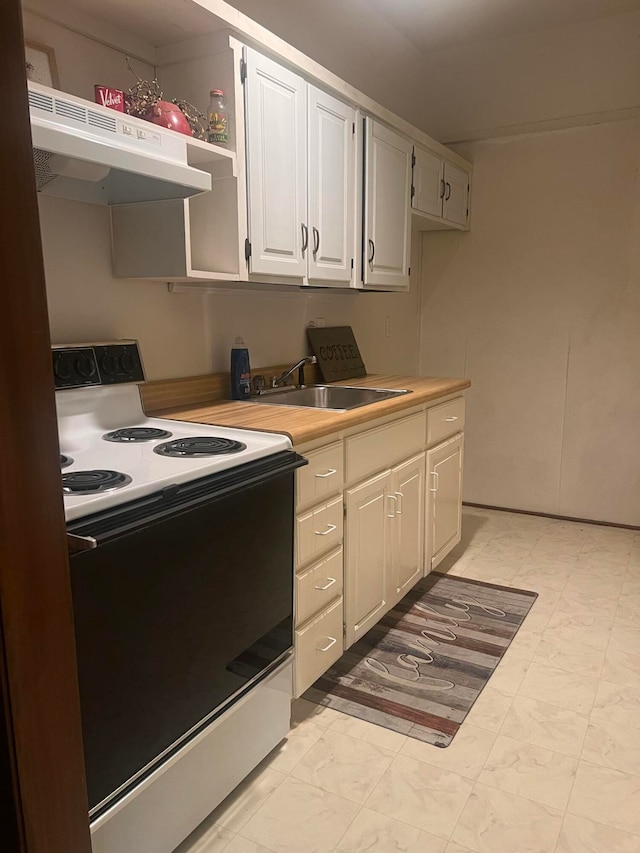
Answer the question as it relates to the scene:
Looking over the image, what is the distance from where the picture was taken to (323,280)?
2.44 meters

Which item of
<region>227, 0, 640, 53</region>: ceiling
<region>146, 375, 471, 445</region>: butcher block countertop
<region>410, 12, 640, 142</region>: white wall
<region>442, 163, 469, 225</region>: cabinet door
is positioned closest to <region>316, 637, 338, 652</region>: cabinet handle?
<region>146, 375, 471, 445</region>: butcher block countertop

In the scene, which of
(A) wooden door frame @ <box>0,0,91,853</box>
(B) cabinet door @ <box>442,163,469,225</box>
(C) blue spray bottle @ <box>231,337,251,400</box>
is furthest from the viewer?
(B) cabinet door @ <box>442,163,469,225</box>

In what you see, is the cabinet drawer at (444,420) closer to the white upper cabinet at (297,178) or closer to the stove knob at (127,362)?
the white upper cabinet at (297,178)

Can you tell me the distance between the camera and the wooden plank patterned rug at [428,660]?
2.02m

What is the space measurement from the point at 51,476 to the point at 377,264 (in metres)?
2.15

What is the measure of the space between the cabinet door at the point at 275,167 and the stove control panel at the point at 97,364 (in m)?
0.48

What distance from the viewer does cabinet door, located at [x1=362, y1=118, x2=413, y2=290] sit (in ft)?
8.72

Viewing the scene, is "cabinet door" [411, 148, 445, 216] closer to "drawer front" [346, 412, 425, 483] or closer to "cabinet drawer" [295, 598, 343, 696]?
"drawer front" [346, 412, 425, 483]

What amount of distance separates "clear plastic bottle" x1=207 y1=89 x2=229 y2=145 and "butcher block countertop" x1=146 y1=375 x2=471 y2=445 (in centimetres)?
80

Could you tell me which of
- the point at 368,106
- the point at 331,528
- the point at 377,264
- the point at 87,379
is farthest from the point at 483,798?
the point at 368,106

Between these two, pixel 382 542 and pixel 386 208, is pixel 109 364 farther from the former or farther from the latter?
pixel 386 208

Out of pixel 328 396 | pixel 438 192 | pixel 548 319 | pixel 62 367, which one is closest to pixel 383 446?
pixel 328 396

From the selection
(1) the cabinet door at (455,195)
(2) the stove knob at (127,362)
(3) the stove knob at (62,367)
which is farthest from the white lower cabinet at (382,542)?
(1) the cabinet door at (455,195)

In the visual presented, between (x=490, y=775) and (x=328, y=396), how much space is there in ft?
5.23
